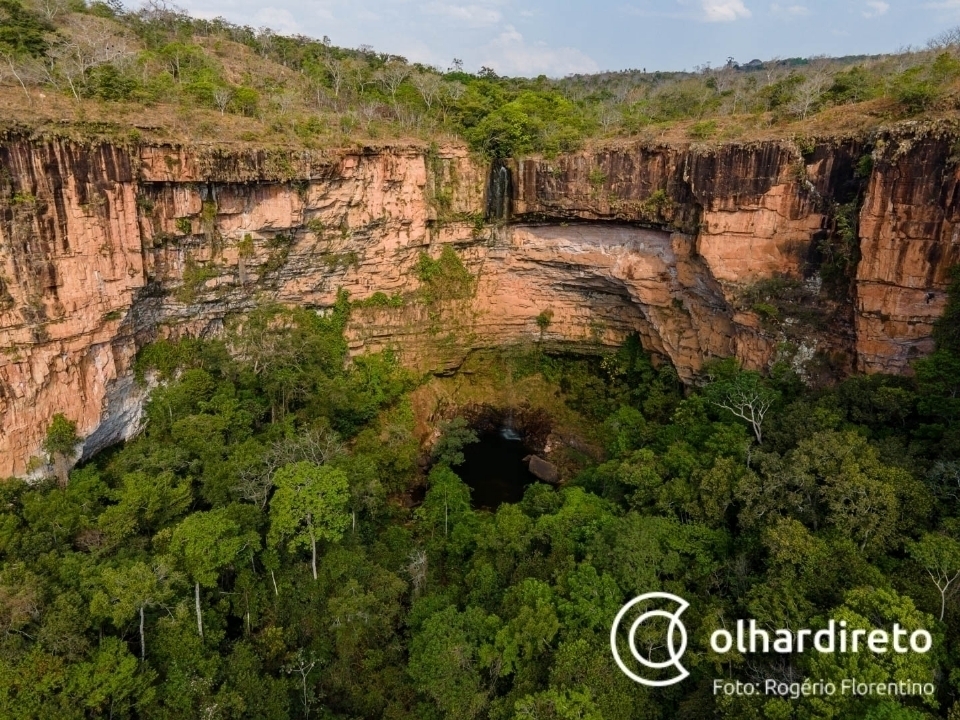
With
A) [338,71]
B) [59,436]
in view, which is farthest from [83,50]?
[59,436]

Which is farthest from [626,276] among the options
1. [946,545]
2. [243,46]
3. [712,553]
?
[243,46]

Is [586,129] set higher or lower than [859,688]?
higher

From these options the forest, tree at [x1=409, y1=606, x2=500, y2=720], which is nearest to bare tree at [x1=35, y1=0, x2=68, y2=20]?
the forest

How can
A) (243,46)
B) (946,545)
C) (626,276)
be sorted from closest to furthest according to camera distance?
(946,545), (626,276), (243,46)

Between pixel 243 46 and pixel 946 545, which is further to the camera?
pixel 243 46

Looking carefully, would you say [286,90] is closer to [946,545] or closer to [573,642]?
[573,642]

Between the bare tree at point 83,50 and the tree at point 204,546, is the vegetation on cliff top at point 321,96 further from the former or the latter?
the tree at point 204,546

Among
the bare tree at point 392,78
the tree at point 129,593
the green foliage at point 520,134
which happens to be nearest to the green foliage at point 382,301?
the green foliage at point 520,134
